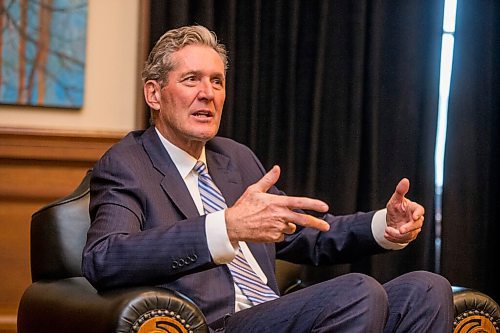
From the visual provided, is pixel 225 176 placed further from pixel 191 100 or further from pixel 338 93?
pixel 338 93

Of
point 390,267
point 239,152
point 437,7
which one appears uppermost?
point 437,7

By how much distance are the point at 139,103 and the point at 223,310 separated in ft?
4.35

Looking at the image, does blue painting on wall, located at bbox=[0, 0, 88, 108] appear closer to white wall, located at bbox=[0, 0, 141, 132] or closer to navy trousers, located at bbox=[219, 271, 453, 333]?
white wall, located at bbox=[0, 0, 141, 132]

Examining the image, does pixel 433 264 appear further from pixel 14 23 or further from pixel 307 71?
pixel 14 23

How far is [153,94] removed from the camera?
2.61 meters

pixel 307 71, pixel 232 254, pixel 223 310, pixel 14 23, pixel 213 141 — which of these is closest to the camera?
pixel 232 254

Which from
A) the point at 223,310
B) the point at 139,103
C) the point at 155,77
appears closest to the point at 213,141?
the point at 155,77

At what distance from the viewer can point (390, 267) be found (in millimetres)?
3725

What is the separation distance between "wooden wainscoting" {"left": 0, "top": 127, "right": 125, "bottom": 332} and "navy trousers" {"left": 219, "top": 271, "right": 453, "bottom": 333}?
1381mm

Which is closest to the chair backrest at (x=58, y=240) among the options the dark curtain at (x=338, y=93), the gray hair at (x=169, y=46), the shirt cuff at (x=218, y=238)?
the gray hair at (x=169, y=46)

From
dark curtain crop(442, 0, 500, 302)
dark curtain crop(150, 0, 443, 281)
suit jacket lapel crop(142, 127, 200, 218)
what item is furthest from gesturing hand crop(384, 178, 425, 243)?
dark curtain crop(442, 0, 500, 302)

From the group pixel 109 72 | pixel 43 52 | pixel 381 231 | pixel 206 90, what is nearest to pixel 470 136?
pixel 381 231

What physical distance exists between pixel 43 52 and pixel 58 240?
1066mm

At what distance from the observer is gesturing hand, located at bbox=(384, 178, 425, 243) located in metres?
2.43
